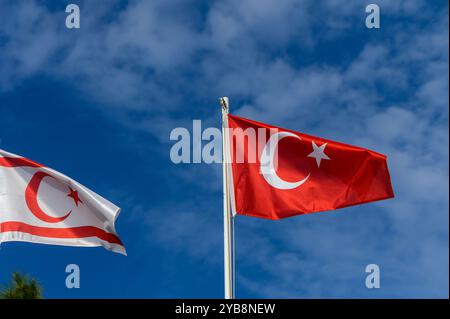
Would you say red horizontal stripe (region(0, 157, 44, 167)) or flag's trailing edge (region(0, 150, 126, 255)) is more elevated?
red horizontal stripe (region(0, 157, 44, 167))

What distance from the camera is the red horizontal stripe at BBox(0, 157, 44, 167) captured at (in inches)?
912

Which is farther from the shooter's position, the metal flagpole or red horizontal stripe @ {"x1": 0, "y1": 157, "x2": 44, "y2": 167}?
red horizontal stripe @ {"x1": 0, "y1": 157, "x2": 44, "y2": 167}

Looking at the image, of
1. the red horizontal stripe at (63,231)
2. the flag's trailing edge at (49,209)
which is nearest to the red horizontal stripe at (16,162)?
the flag's trailing edge at (49,209)

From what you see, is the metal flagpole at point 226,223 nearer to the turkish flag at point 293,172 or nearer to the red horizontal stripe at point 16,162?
the turkish flag at point 293,172

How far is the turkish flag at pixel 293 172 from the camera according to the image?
21188 mm

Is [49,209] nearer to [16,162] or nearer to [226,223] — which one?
[16,162]

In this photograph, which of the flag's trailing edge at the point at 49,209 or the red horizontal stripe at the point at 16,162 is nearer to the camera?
the flag's trailing edge at the point at 49,209

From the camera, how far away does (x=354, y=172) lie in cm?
2161

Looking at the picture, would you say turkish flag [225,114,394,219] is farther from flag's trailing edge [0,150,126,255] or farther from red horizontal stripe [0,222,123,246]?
red horizontal stripe [0,222,123,246]

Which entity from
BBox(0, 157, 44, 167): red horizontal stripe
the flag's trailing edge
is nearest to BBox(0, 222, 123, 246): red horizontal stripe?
the flag's trailing edge

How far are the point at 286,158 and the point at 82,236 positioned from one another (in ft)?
19.2

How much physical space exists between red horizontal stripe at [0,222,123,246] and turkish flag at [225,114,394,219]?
12.7 feet
